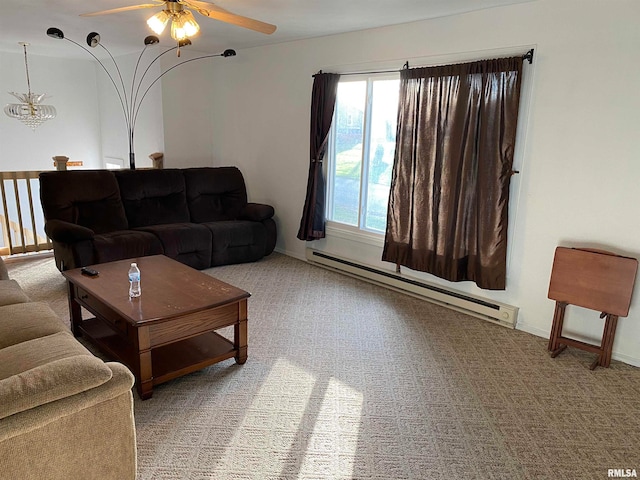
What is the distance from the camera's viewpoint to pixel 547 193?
3.29m

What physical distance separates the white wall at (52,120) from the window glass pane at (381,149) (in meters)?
4.84

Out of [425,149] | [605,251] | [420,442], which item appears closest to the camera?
[420,442]

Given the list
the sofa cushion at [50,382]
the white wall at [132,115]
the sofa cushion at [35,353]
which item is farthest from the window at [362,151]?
the sofa cushion at [50,382]

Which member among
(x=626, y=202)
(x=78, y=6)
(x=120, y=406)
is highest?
(x=78, y=6)

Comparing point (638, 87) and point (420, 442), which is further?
point (638, 87)

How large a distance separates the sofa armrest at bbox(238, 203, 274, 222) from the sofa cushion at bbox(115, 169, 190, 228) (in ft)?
2.09

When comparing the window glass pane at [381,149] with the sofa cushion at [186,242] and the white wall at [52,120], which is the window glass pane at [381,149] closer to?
the sofa cushion at [186,242]

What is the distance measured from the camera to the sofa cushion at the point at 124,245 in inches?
160

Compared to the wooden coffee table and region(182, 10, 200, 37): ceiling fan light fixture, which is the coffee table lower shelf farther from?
region(182, 10, 200, 37): ceiling fan light fixture

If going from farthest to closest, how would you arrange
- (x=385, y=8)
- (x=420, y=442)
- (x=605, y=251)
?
(x=385, y=8) → (x=605, y=251) → (x=420, y=442)

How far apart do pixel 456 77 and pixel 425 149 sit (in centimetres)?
60

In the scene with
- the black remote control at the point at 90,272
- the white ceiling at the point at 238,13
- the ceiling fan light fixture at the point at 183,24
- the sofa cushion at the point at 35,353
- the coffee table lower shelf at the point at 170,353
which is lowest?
the coffee table lower shelf at the point at 170,353

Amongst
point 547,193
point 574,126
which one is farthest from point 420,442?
point 574,126

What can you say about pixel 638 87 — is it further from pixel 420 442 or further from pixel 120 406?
pixel 120 406
